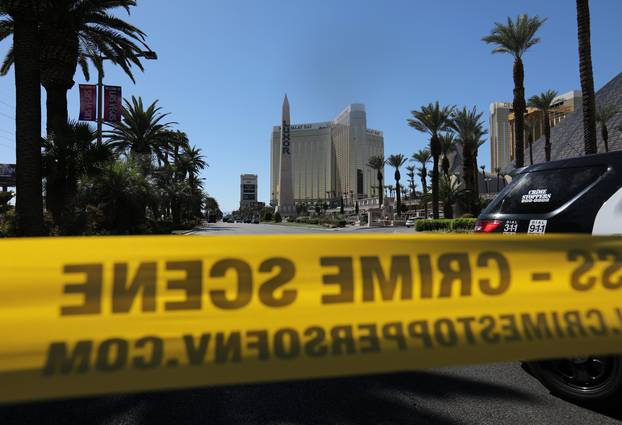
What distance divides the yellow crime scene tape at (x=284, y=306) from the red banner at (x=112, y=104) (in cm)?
2346

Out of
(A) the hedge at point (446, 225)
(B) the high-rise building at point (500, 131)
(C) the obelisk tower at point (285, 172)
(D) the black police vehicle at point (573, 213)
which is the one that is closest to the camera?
(D) the black police vehicle at point (573, 213)

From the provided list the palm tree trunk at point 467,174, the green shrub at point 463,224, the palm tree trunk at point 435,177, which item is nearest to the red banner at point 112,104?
the green shrub at point 463,224

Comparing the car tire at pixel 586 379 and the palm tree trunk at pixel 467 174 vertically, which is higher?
the palm tree trunk at pixel 467 174

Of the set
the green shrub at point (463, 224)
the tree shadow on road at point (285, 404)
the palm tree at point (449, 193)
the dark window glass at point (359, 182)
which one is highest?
the dark window glass at point (359, 182)

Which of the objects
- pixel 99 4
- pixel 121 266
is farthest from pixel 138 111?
pixel 121 266

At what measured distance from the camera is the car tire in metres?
2.83

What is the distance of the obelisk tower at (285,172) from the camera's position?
9775 centimetres

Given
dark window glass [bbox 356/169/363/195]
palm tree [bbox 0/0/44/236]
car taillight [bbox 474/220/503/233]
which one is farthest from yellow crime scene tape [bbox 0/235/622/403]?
dark window glass [bbox 356/169/363/195]

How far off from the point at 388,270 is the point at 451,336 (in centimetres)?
57

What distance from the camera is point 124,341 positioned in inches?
87.0

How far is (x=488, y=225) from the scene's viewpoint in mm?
3949

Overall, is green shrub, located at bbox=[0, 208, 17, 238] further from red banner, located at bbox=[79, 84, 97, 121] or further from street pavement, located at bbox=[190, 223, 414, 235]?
street pavement, located at bbox=[190, 223, 414, 235]

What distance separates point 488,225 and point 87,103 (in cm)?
2364

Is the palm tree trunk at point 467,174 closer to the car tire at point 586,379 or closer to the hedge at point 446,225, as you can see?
the hedge at point 446,225
